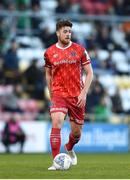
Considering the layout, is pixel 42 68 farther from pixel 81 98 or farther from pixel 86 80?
pixel 81 98

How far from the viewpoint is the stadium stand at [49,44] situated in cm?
2534

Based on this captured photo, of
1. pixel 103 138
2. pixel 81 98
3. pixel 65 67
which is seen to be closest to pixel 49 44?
pixel 103 138

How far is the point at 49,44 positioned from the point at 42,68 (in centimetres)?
132

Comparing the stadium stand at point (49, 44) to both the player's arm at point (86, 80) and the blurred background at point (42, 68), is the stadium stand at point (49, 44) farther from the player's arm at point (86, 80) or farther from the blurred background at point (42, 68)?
the player's arm at point (86, 80)

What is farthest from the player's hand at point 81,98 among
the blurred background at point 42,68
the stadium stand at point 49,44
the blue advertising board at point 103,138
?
the blue advertising board at point 103,138

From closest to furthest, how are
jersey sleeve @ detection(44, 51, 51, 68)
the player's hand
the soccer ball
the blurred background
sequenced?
1. the soccer ball
2. the player's hand
3. jersey sleeve @ detection(44, 51, 51, 68)
4. the blurred background

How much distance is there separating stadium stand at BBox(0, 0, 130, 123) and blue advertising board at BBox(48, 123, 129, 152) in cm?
40

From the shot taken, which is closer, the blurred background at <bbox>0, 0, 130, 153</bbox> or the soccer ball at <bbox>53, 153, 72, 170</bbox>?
the soccer ball at <bbox>53, 153, 72, 170</bbox>

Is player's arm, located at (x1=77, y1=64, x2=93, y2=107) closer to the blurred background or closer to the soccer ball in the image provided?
the soccer ball

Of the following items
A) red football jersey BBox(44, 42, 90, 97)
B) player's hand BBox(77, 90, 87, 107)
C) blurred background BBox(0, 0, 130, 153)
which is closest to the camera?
player's hand BBox(77, 90, 87, 107)

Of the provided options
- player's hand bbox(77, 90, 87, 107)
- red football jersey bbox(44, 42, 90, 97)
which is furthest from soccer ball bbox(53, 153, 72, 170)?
red football jersey bbox(44, 42, 90, 97)

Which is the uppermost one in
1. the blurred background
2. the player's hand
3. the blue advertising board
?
the player's hand

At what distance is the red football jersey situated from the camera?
13508mm

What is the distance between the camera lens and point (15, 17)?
28406 mm
